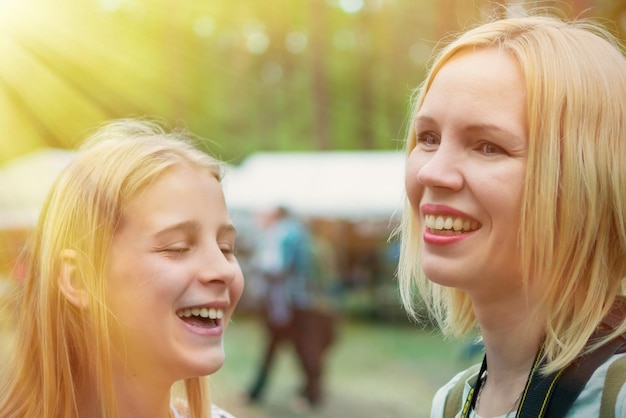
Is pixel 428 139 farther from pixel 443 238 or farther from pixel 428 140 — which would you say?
pixel 443 238

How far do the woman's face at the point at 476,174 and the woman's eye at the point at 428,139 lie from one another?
31mm

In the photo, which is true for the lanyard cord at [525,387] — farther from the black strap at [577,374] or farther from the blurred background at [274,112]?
the blurred background at [274,112]

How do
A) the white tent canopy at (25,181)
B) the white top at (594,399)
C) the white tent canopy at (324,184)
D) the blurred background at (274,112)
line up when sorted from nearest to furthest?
the white top at (594,399)
the blurred background at (274,112)
the white tent canopy at (25,181)
the white tent canopy at (324,184)

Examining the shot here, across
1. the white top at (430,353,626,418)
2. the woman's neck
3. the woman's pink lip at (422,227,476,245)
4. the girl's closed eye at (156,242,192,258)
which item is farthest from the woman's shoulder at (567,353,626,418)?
the girl's closed eye at (156,242,192,258)

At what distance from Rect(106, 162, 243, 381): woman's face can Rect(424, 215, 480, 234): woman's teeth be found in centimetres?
56

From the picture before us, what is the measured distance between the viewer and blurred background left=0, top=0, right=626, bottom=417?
11594 millimetres

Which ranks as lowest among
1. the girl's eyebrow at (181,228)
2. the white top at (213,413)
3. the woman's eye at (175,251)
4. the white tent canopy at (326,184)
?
the white tent canopy at (326,184)

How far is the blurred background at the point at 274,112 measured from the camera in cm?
1159

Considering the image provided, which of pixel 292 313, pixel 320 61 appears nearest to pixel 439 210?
pixel 292 313

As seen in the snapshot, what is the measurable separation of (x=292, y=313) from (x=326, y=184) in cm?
835

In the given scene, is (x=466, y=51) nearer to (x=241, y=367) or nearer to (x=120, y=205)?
(x=120, y=205)

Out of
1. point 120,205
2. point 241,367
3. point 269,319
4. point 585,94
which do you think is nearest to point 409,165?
point 585,94

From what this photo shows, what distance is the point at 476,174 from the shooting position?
63.4 inches

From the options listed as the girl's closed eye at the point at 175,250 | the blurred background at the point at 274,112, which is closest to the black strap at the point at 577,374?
the girl's closed eye at the point at 175,250
